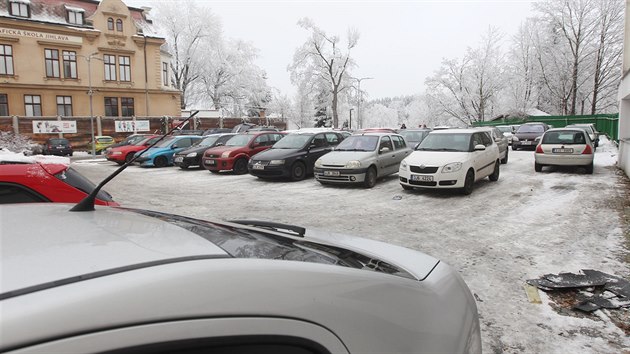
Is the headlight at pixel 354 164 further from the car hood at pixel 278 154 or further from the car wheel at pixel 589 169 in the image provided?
the car wheel at pixel 589 169

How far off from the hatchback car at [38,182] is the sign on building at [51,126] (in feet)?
109

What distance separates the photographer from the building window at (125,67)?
41844 millimetres

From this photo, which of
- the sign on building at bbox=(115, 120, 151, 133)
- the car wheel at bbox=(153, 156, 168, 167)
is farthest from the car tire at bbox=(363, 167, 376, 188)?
the sign on building at bbox=(115, 120, 151, 133)

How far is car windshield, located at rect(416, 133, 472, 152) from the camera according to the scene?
11227mm

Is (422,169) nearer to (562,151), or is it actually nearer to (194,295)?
(562,151)

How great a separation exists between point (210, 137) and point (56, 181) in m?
15.6

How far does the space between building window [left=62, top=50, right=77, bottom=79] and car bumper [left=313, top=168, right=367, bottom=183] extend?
36503mm

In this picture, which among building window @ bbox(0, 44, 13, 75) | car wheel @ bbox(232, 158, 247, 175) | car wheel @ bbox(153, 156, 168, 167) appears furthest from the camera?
building window @ bbox(0, 44, 13, 75)

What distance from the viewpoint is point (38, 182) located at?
4.05m

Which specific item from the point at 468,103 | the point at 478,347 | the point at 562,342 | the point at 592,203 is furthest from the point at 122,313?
the point at 468,103

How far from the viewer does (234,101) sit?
5750 cm

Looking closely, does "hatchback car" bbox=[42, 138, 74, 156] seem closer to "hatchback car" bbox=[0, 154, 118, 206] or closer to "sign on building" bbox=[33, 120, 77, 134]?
"sign on building" bbox=[33, 120, 77, 134]

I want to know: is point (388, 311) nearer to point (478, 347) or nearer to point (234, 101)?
point (478, 347)

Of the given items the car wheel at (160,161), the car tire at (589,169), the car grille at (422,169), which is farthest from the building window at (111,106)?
the car tire at (589,169)
